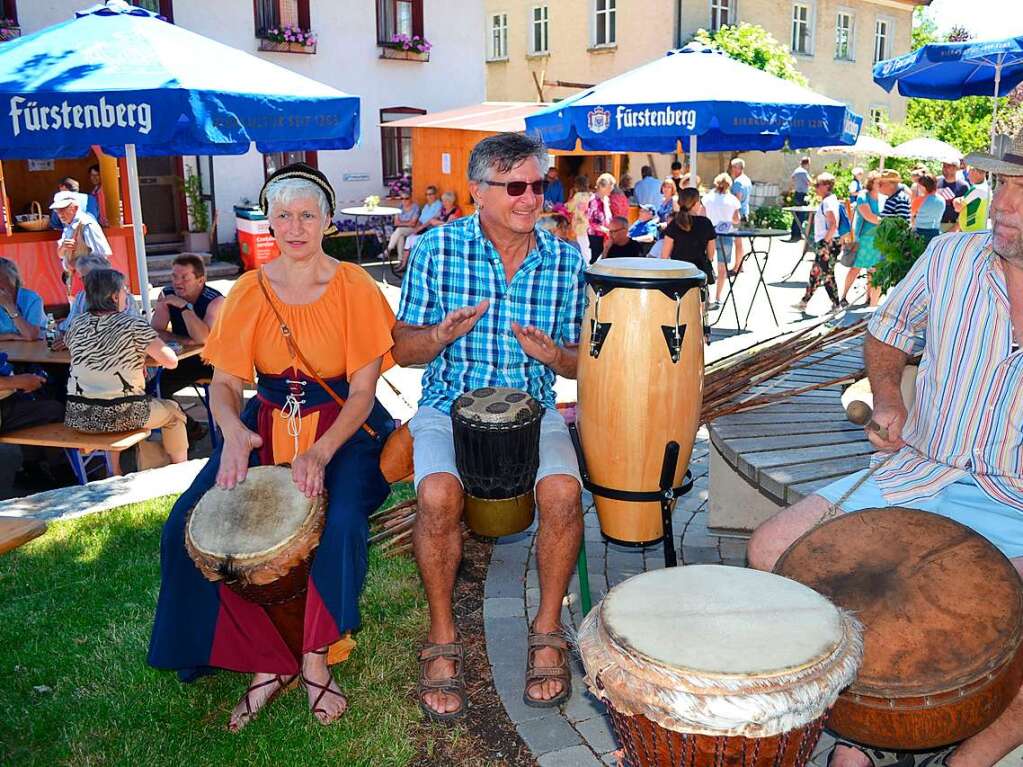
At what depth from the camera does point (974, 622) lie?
195 centimetres

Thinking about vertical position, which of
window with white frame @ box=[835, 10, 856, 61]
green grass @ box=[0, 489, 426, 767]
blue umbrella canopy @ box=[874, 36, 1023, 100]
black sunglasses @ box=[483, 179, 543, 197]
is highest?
window with white frame @ box=[835, 10, 856, 61]

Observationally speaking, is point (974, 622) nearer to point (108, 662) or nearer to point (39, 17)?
point (108, 662)

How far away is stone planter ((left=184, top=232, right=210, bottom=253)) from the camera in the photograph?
16266 mm

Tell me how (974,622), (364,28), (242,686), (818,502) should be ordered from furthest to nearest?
(364,28) < (242,686) < (818,502) < (974,622)

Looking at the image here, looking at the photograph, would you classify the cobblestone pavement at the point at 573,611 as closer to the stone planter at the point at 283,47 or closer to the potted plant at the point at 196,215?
the potted plant at the point at 196,215

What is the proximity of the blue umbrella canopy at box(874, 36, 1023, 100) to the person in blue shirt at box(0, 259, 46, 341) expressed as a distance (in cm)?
653

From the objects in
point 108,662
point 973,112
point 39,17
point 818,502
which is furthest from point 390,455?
point 973,112

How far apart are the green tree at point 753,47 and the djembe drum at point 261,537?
2052 cm

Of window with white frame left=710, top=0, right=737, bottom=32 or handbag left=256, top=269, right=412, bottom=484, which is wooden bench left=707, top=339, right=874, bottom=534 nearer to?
handbag left=256, top=269, right=412, bottom=484

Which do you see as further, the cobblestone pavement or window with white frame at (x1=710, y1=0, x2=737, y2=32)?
window with white frame at (x1=710, y1=0, x2=737, y2=32)

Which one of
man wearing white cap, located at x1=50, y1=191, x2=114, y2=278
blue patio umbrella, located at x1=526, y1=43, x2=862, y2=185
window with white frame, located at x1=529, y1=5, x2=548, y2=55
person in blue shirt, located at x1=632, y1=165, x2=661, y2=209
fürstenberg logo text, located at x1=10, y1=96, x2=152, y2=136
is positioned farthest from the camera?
window with white frame, located at x1=529, y1=5, x2=548, y2=55

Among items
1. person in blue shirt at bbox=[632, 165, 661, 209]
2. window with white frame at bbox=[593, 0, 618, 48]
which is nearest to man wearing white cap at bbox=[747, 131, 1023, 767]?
person in blue shirt at bbox=[632, 165, 661, 209]

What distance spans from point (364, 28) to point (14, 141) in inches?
562

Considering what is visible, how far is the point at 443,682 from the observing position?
2.95 meters
